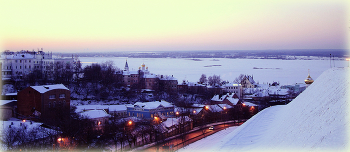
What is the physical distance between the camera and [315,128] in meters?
8.19

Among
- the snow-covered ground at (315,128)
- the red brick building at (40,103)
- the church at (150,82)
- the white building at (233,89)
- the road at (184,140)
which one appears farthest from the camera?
the white building at (233,89)

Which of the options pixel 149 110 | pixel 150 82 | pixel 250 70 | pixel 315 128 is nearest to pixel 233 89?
pixel 150 82

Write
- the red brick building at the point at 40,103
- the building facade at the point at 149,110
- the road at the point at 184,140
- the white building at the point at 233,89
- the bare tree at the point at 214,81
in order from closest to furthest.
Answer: the road at the point at 184,140
the red brick building at the point at 40,103
the building facade at the point at 149,110
the white building at the point at 233,89
the bare tree at the point at 214,81

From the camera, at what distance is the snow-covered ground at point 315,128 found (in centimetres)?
715

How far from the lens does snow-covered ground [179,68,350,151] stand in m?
7.15

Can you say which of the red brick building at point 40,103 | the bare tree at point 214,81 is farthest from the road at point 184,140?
the bare tree at point 214,81

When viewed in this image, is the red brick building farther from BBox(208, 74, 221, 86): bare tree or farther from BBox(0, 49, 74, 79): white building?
BBox(208, 74, 221, 86): bare tree

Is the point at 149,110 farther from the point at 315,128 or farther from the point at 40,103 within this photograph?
the point at 315,128

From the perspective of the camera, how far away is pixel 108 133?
18.5 metres

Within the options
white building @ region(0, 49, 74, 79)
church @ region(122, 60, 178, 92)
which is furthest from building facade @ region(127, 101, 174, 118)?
white building @ region(0, 49, 74, 79)

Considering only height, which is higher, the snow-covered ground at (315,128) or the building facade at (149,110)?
the snow-covered ground at (315,128)

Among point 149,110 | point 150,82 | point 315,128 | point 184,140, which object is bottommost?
point 184,140

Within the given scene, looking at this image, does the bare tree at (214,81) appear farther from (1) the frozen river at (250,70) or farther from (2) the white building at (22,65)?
(2) the white building at (22,65)

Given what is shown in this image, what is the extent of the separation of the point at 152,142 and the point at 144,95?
17724 millimetres
